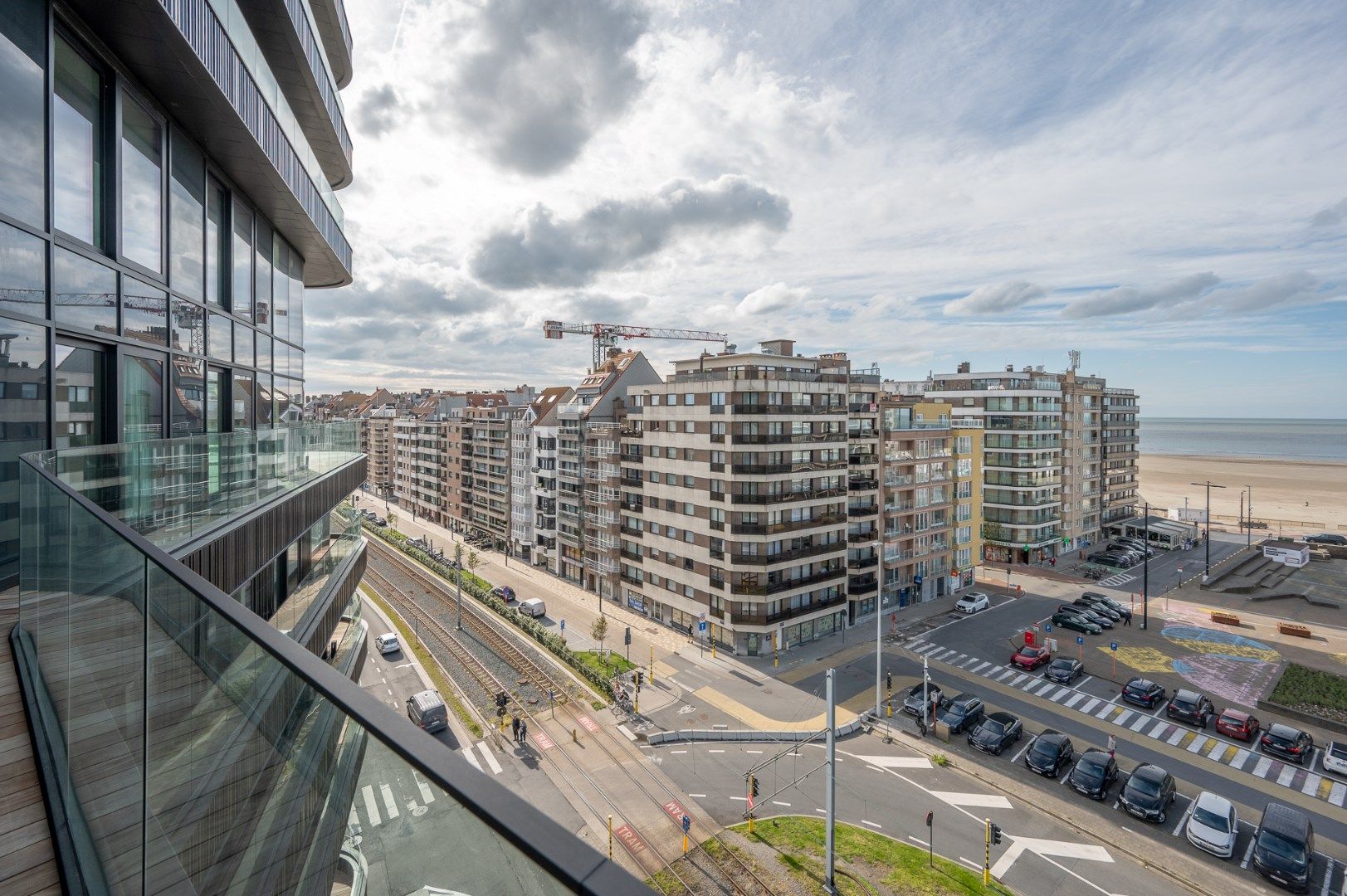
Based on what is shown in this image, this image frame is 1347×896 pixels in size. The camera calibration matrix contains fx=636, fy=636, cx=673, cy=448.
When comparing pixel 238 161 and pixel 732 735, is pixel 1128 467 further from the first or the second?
pixel 238 161

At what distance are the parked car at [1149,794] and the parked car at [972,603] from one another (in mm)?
23515

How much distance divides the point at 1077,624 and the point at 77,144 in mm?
54920

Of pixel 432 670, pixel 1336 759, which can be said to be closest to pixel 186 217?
pixel 432 670

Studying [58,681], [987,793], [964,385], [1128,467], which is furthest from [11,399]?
[1128,467]

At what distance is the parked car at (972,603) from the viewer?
49.4 metres

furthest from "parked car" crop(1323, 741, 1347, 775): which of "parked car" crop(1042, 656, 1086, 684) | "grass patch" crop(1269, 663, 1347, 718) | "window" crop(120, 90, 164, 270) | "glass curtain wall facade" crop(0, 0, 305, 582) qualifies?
"window" crop(120, 90, 164, 270)

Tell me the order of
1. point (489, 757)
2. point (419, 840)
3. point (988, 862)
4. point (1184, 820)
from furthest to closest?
point (489, 757) < point (1184, 820) < point (988, 862) < point (419, 840)

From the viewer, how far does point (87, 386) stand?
11.1 meters

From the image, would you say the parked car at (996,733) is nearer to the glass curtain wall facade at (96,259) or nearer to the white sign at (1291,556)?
the glass curtain wall facade at (96,259)

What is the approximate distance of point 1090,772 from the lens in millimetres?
26219

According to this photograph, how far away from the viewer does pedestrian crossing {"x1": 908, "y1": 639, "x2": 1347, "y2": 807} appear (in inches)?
1080

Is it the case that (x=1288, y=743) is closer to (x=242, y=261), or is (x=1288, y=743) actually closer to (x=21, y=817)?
(x=21, y=817)

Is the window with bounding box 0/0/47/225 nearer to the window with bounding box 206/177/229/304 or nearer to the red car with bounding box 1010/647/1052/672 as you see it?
the window with bounding box 206/177/229/304

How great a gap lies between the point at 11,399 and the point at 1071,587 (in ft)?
221
